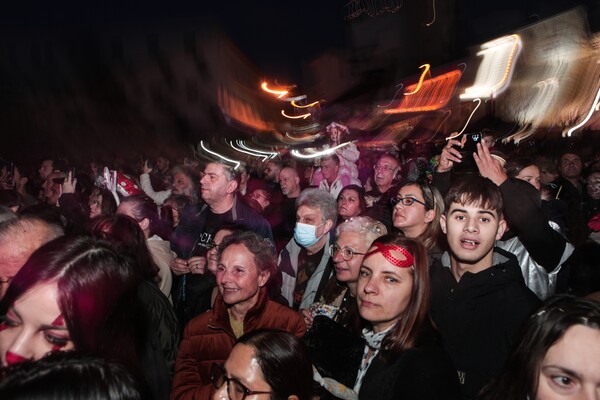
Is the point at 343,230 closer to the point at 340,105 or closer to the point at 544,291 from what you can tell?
the point at 544,291

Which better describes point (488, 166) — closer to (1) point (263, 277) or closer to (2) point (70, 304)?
(1) point (263, 277)

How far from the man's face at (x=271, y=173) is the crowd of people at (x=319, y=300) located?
3292mm

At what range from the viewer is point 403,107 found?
30.6 meters

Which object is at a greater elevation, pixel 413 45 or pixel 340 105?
pixel 413 45

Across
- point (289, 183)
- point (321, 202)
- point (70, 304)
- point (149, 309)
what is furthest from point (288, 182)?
point (70, 304)

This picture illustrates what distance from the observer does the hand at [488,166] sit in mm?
3596

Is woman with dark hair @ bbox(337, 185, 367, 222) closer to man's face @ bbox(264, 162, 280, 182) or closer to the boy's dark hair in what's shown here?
the boy's dark hair

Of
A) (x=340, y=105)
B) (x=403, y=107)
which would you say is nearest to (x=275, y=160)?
(x=403, y=107)

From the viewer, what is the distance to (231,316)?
3.40 m

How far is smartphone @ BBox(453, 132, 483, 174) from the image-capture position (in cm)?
400

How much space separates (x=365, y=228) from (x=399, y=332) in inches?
52.5

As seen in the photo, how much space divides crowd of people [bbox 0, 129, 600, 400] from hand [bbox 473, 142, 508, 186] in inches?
0.5

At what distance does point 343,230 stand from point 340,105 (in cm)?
3613

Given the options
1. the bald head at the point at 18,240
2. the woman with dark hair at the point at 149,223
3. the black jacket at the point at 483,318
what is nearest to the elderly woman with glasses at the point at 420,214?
the black jacket at the point at 483,318
